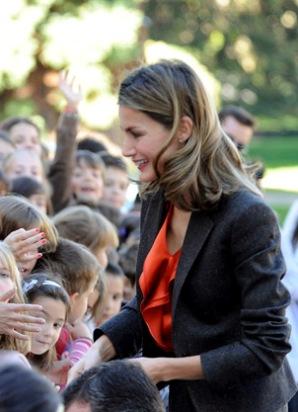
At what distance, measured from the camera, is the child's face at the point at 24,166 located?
8.10m

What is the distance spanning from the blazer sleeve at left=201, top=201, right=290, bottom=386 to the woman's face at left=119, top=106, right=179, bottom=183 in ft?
1.00

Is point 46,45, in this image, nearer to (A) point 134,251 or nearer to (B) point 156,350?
(A) point 134,251

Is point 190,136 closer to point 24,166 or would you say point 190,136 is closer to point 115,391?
point 115,391

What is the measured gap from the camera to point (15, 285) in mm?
4605

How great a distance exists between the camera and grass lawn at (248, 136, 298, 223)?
23.2 meters

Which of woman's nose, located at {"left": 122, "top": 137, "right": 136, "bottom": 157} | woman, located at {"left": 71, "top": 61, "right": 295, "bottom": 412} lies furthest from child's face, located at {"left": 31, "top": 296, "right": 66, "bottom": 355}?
woman's nose, located at {"left": 122, "top": 137, "right": 136, "bottom": 157}

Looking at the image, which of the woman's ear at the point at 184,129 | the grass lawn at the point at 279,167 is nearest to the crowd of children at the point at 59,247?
the woman's ear at the point at 184,129

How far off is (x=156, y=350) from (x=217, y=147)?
A: 705mm

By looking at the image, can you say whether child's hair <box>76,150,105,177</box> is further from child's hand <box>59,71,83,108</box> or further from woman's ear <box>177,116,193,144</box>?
woman's ear <box>177,116,193,144</box>

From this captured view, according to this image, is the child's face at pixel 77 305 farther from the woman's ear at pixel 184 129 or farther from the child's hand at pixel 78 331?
the woman's ear at pixel 184 129

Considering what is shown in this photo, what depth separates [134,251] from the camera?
7801mm

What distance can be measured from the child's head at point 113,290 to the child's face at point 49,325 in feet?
5.38

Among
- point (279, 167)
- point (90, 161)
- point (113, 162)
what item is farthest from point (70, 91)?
point (279, 167)

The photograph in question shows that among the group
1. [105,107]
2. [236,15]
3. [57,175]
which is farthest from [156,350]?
[236,15]
